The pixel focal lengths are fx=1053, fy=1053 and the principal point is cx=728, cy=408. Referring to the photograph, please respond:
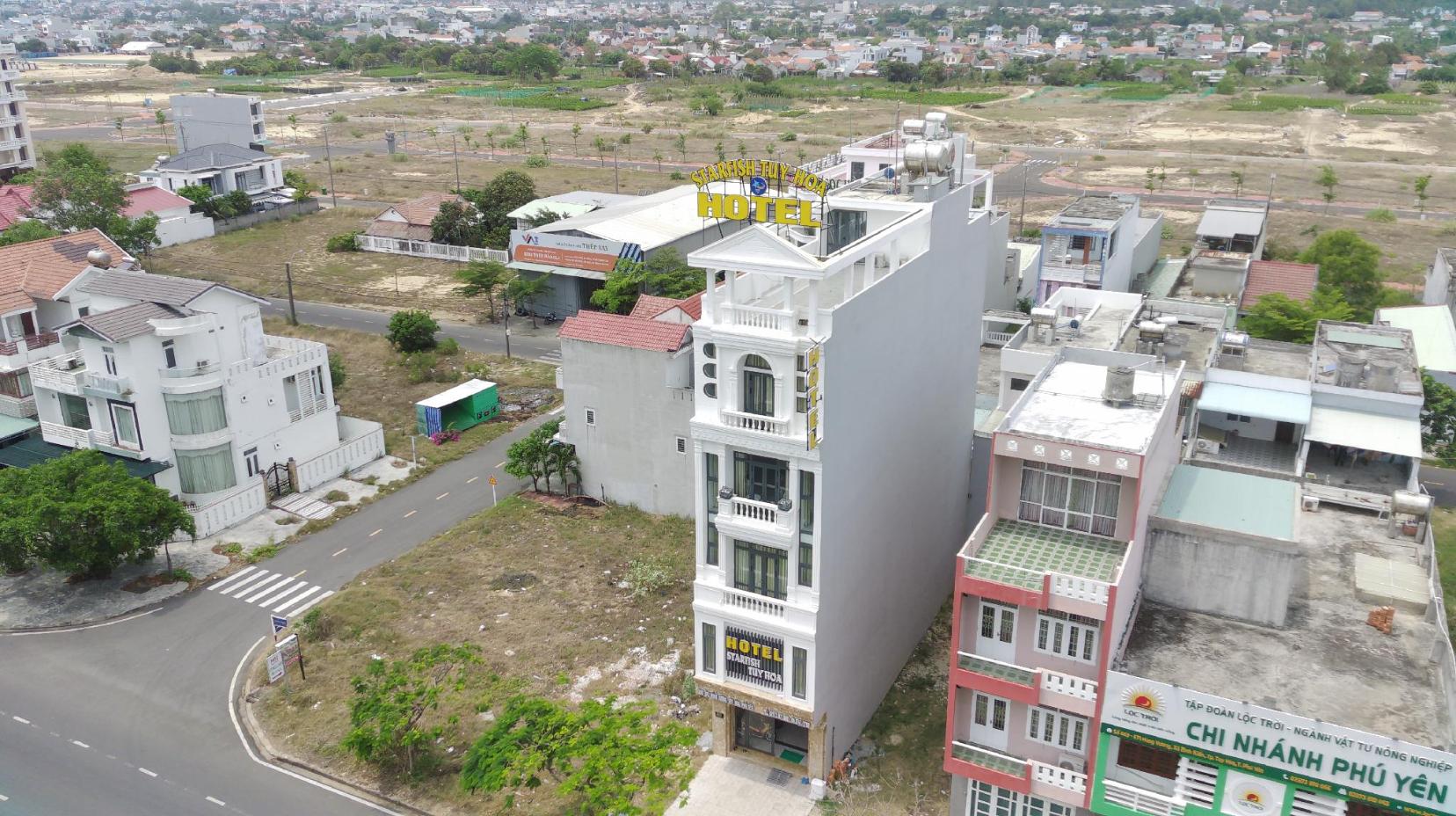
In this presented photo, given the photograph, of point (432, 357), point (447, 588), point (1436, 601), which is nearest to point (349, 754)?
point (447, 588)

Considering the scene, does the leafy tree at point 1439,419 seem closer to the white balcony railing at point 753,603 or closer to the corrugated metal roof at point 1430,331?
the corrugated metal roof at point 1430,331

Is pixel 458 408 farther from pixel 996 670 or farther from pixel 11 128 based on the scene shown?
pixel 11 128

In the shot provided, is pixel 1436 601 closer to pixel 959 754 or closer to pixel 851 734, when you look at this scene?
pixel 959 754

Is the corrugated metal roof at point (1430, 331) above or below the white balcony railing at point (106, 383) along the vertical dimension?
below

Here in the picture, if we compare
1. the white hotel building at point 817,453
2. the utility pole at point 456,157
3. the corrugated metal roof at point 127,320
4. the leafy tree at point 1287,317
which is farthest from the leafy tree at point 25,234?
the leafy tree at point 1287,317

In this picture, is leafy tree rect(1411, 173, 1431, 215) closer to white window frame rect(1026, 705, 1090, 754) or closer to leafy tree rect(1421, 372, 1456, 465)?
leafy tree rect(1421, 372, 1456, 465)

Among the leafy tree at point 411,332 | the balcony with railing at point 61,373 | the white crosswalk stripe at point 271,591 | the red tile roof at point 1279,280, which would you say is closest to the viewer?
the white crosswalk stripe at point 271,591
